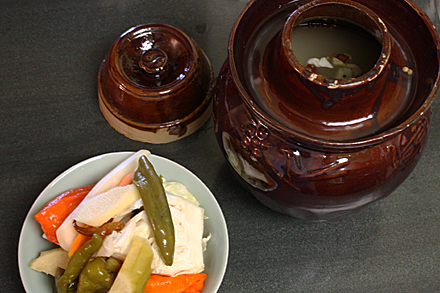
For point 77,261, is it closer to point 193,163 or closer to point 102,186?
point 102,186

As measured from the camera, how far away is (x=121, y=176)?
98 cm

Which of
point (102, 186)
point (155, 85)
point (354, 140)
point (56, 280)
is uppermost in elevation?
point (354, 140)

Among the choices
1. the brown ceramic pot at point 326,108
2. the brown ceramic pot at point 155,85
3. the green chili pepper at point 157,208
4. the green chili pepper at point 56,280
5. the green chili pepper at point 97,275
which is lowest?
the green chili pepper at point 56,280

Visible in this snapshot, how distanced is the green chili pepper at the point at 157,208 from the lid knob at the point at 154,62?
0.93 ft

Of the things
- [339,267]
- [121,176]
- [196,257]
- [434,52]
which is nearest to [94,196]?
[121,176]

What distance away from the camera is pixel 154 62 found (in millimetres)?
1085

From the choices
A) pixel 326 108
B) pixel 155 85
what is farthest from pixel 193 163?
pixel 326 108

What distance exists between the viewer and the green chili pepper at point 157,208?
33.9 inches

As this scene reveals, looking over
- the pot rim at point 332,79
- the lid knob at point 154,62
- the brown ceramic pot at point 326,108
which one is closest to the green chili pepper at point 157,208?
the brown ceramic pot at point 326,108

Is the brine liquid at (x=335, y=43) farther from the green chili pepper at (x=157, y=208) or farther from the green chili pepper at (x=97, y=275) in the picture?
the green chili pepper at (x=97, y=275)

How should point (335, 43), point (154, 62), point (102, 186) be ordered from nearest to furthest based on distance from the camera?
point (335, 43) → point (102, 186) → point (154, 62)

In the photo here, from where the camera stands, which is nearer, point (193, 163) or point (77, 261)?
point (77, 261)

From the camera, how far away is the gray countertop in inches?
40.8

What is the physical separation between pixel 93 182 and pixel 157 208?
0.24 m
